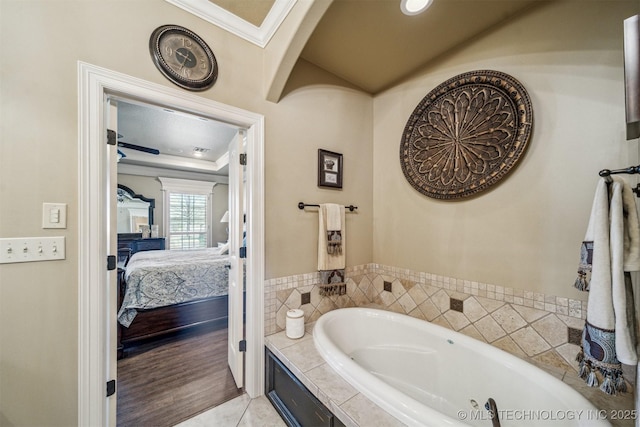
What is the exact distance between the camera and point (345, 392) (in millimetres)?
1162

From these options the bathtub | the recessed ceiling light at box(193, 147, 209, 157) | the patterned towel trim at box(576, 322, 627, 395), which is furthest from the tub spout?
the recessed ceiling light at box(193, 147, 209, 157)

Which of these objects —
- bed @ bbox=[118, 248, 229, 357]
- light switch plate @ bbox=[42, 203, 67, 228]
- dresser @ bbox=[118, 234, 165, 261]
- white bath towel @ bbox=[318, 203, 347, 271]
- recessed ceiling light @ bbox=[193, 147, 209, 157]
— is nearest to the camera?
light switch plate @ bbox=[42, 203, 67, 228]

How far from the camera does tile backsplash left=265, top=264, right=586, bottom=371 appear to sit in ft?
4.38

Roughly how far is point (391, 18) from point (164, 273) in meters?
3.20

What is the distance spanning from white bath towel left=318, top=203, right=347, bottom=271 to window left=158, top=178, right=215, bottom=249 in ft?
15.5

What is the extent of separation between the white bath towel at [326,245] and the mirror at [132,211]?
189 inches

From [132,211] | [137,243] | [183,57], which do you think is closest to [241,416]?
[183,57]

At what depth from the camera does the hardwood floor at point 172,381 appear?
1.63 metres

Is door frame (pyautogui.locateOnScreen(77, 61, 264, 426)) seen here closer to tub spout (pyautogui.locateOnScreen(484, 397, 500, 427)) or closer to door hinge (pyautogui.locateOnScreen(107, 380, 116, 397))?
door hinge (pyautogui.locateOnScreen(107, 380, 116, 397))

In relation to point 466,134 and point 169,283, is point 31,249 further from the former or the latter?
point 466,134

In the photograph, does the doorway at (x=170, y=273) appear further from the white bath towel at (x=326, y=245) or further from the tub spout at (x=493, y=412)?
the tub spout at (x=493, y=412)

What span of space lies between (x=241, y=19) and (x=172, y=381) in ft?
9.47

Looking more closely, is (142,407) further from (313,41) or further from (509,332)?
(313,41)

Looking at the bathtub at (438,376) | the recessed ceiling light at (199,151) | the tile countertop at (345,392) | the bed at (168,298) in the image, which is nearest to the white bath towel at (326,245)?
the bathtub at (438,376)
